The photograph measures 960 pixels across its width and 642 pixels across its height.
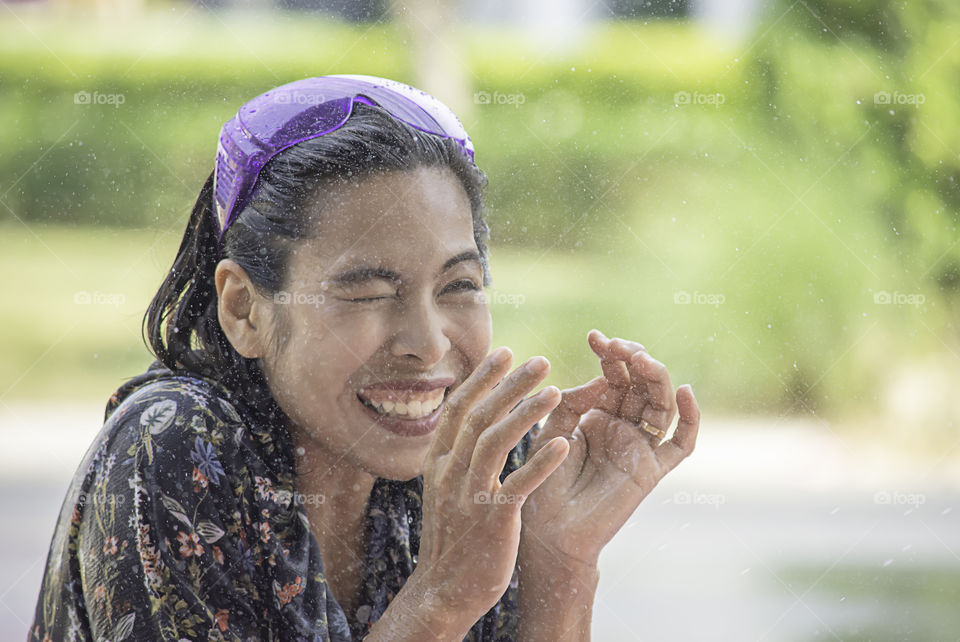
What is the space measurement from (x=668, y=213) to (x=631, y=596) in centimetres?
266

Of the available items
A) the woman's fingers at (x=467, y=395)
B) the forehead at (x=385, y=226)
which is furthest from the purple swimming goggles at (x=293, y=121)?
the woman's fingers at (x=467, y=395)

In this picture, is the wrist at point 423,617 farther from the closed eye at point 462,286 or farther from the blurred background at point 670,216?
the blurred background at point 670,216

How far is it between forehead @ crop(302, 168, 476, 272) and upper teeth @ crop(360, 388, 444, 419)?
0.58 ft

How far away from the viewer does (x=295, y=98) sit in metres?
1.52

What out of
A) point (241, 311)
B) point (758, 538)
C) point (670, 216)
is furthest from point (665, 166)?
point (241, 311)

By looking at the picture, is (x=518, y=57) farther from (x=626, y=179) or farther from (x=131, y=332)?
(x=131, y=332)

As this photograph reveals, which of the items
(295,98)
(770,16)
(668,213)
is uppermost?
Answer: (770,16)

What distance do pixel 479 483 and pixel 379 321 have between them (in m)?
0.29

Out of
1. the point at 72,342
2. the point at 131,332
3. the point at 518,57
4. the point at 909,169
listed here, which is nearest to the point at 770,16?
the point at 909,169

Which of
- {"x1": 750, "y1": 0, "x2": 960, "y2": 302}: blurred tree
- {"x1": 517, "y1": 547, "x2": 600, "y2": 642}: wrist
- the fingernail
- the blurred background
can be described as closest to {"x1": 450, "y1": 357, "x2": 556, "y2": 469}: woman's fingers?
the fingernail

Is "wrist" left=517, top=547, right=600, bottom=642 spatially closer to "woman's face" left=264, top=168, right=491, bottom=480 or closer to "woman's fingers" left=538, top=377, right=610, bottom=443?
"woman's fingers" left=538, top=377, right=610, bottom=443

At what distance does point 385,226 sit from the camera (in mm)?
1413

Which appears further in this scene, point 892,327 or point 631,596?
point 892,327

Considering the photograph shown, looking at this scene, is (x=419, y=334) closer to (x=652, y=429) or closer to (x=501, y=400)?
(x=501, y=400)
